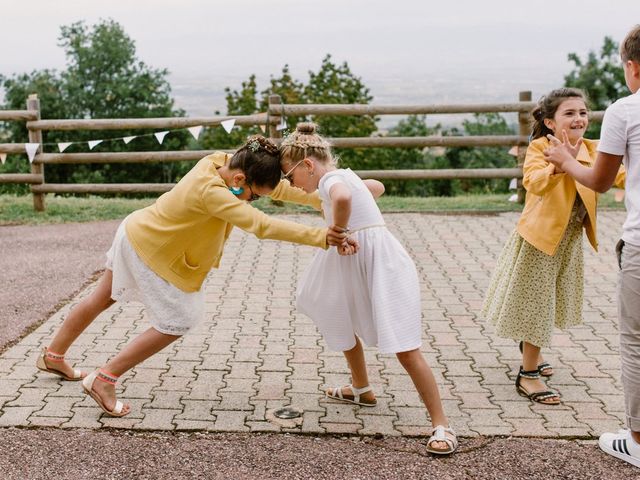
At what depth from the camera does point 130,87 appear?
20.8m

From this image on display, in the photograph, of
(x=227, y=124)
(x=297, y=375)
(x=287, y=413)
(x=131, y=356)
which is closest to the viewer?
(x=131, y=356)

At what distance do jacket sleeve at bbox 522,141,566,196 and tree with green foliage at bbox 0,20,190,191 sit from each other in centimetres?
1660

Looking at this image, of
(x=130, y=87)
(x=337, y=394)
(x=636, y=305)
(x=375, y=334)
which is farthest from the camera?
(x=130, y=87)

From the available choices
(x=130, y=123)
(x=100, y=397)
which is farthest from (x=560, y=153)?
(x=130, y=123)

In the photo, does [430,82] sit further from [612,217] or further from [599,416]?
[599,416]

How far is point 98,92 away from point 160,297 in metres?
17.6

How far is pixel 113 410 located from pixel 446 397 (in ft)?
5.74

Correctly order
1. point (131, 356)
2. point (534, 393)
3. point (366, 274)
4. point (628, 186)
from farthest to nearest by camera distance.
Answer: point (534, 393) → point (131, 356) → point (366, 274) → point (628, 186)

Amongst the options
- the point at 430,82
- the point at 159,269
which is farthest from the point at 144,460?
the point at 430,82

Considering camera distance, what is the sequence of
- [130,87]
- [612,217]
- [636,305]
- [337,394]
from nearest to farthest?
[636,305]
[337,394]
[612,217]
[130,87]

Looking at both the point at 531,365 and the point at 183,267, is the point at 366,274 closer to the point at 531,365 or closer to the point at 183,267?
the point at 183,267

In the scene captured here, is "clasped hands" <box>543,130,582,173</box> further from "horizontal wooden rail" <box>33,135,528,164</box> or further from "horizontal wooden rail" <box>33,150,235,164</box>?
"horizontal wooden rail" <box>33,150,235,164</box>

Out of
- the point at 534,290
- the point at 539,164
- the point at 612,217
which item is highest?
the point at 539,164

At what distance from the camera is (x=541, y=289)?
15.1 ft
